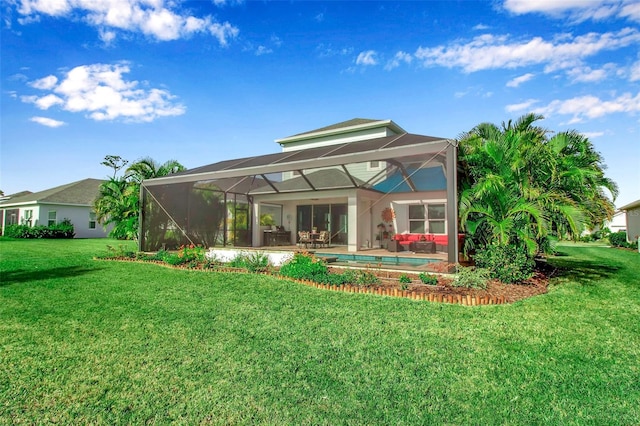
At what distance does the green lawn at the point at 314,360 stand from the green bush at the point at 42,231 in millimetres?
24715

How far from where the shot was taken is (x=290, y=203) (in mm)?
18594

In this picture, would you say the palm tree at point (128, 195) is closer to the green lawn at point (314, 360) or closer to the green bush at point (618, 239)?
the green lawn at point (314, 360)

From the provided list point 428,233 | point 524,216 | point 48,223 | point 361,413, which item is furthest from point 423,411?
point 48,223

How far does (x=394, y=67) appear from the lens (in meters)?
14.6

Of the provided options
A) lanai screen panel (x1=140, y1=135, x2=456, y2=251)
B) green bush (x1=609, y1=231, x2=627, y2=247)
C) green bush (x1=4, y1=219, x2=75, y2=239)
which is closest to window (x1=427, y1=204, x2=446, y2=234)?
lanai screen panel (x1=140, y1=135, x2=456, y2=251)

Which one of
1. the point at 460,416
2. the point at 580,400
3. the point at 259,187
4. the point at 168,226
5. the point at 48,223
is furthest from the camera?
the point at 48,223

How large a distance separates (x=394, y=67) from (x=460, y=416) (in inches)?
569

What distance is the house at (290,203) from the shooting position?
14.0 m

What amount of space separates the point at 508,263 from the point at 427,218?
274 inches


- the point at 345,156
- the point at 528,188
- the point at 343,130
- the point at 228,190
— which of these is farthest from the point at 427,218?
the point at 228,190

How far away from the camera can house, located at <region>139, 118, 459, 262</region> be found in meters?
14.0

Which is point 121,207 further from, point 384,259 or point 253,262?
point 384,259

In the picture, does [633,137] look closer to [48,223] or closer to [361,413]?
[361,413]

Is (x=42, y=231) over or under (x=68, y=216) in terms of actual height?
under
